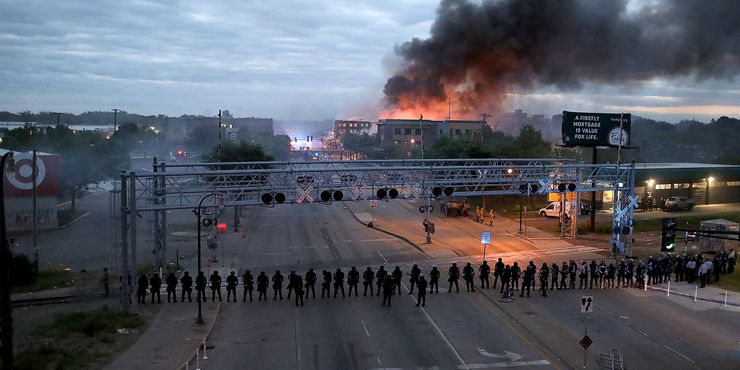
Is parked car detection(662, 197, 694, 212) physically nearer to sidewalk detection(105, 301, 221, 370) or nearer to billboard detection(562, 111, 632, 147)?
billboard detection(562, 111, 632, 147)

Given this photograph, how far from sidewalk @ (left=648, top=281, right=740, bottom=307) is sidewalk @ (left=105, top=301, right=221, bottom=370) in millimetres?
17491

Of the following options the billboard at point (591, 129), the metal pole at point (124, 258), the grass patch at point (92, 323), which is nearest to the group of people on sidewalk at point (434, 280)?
the metal pole at point (124, 258)

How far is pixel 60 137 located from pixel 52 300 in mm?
37735

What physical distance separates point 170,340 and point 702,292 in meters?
19.9

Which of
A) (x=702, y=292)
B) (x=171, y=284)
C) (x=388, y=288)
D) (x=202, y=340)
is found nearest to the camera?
(x=202, y=340)

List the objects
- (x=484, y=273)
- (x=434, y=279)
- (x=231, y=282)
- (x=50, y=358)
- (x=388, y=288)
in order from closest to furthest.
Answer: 1. (x=50, y=358)
2. (x=388, y=288)
3. (x=231, y=282)
4. (x=434, y=279)
5. (x=484, y=273)

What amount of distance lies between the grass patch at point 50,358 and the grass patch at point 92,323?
4.89ft

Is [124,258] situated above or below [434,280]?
above

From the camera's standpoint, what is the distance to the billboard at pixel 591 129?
4053 cm

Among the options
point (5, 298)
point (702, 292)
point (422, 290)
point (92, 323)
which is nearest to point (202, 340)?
point (92, 323)

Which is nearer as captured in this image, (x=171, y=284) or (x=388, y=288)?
(x=388, y=288)

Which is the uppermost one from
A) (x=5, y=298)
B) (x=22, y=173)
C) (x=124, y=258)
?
(x=22, y=173)

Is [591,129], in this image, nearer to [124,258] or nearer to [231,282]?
[231,282]

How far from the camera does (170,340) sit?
Result: 17578mm
